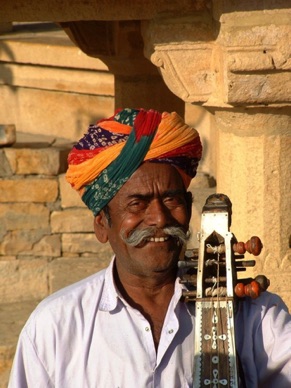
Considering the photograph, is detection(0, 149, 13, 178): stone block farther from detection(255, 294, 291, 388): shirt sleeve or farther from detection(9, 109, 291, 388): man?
detection(255, 294, 291, 388): shirt sleeve

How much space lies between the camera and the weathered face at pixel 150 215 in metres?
3.43

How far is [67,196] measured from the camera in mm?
8648

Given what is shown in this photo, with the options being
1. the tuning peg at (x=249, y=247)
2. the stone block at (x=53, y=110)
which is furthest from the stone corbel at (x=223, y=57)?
the stone block at (x=53, y=110)

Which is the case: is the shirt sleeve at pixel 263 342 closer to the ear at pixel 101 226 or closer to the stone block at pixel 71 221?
the ear at pixel 101 226

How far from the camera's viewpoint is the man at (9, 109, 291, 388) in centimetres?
342

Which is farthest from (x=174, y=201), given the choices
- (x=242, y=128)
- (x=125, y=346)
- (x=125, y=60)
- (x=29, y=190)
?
(x=29, y=190)

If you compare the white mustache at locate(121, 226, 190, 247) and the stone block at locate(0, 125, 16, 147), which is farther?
the stone block at locate(0, 125, 16, 147)

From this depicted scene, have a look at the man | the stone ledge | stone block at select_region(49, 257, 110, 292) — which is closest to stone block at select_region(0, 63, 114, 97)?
the stone ledge

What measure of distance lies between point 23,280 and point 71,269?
1.12 feet

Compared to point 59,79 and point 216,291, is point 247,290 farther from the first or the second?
point 59,79

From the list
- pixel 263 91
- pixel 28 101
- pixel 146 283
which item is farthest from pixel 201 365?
pixel 28 101

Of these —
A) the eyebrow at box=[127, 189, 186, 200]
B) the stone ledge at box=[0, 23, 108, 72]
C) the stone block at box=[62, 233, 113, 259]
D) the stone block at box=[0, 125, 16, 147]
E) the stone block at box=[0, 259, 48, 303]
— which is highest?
the stone ledge at box=[0, 23, 108, 72]

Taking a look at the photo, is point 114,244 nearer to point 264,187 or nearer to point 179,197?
point 179,197

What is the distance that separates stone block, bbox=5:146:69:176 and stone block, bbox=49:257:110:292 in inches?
23.9
